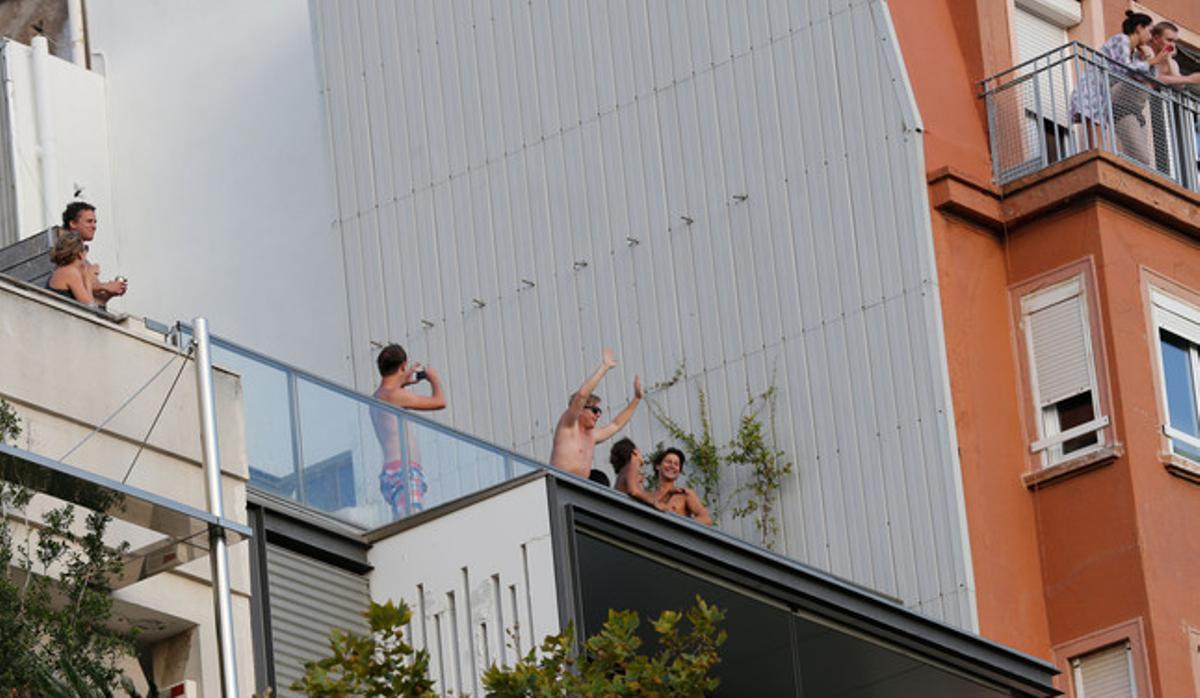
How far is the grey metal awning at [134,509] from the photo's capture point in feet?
66.9

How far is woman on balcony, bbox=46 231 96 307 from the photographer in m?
22.7

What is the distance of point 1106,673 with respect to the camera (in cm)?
3012

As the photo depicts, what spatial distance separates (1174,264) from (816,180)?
311 cm

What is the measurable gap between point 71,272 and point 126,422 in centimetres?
136

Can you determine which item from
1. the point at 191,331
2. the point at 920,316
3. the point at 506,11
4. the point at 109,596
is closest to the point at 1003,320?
the point at 920,316

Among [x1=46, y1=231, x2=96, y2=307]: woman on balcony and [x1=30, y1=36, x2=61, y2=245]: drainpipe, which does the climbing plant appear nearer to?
[x1=30, y1=36, x2=61, y2=245]: drainpipe

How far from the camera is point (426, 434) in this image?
24938mm

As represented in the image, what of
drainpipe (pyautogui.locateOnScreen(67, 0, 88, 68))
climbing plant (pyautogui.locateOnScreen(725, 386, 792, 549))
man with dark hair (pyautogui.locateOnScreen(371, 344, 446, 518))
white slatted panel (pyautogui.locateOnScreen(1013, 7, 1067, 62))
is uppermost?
drainpipe (pyautogui.locateOnScreen(67, 0, 88, 68))

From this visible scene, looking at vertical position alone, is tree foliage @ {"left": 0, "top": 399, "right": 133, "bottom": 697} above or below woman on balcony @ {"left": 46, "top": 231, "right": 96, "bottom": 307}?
below

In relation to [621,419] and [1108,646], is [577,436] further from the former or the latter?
[1108,646]

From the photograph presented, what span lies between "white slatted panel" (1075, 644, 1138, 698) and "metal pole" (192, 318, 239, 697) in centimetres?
1007

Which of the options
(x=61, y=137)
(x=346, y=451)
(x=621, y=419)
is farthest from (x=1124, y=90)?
(x=61, y=137)

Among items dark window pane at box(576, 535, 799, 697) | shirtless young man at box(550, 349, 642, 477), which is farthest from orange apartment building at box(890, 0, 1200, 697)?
shirtless young man at box(550, 349, 642, 477)

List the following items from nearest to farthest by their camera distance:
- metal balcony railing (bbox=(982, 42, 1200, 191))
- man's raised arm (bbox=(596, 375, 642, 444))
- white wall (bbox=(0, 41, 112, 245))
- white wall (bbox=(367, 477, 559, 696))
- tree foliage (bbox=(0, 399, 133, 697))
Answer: tree foliage (bbox=(0, 399, 133, 697)), white wall (bbox=(367, 477, 559, 696)), man's raised arm (bbox=(596, 375, 642, 444)), metal balcony railing (bbox=(982, 42, 1200, 191)), white wall (bbox=(0, 41, 112, 245))
